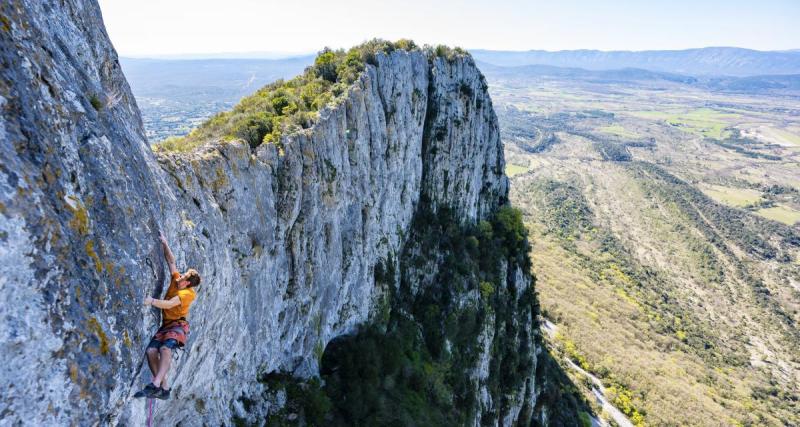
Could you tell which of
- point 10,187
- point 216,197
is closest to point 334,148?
point 216,197

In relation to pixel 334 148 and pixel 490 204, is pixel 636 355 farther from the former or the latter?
pixel 334 148

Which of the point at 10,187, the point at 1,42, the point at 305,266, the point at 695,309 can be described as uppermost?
the point at 1,42

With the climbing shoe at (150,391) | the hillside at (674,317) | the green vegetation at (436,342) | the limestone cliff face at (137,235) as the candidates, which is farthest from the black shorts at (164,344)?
the hillside at (674,317)

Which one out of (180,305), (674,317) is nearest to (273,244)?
(180,305)

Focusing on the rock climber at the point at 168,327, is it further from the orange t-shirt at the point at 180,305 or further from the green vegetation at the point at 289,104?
the green vegetation at the point at 289,104

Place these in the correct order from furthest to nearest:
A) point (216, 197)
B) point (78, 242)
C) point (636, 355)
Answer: point (636, 355)
point (216, 197)
point (78, 242)

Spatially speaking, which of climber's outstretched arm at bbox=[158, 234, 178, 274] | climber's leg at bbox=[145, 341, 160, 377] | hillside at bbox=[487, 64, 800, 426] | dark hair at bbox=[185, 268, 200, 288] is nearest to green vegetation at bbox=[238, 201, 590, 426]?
climber's leg at bbox=[145, 341, 160, 377]

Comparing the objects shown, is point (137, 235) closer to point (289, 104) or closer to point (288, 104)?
point (289, 104)

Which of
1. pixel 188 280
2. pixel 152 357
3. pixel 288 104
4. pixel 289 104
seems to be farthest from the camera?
pixel 288 104
